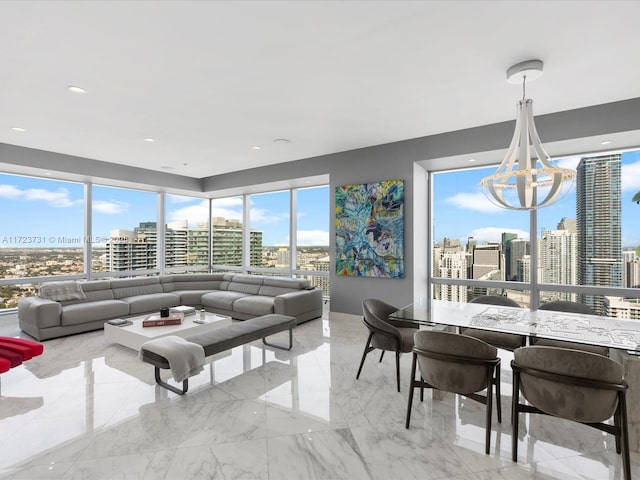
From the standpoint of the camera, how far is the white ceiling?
2.24 metres

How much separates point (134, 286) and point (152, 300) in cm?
71

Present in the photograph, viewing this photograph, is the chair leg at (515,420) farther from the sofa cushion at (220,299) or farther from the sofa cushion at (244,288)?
the sofa cushion at (244,288)

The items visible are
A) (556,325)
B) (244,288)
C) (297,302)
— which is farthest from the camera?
(244,288)

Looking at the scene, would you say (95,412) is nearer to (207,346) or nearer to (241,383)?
(207,346)

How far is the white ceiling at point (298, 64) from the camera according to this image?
2244 mm

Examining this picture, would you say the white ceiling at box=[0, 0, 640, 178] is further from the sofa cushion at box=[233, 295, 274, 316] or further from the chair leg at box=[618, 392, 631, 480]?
the sofa cushion at box=[233, 295, 274, 316]

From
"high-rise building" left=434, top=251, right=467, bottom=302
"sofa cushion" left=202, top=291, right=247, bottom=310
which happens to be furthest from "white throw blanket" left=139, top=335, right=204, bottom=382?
"high-rise building" left=434, top=251, right=467, bottom=302

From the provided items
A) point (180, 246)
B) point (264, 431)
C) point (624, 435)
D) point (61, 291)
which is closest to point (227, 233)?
point (180, 246)

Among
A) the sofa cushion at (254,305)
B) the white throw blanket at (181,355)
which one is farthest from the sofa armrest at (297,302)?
the white throw blanket at (181,355)

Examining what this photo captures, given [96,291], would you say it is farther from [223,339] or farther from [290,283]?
[223,339]

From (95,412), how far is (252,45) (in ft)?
10.0

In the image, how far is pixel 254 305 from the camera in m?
5.32

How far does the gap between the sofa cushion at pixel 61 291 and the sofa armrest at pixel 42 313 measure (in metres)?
0.25

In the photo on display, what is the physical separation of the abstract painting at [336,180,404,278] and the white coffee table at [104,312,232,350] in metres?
2.33
